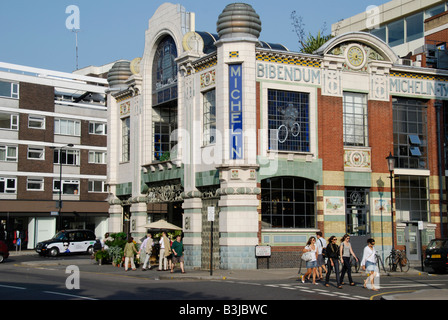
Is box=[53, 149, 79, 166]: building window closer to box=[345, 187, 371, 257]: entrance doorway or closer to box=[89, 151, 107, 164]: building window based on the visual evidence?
box=[89, 151, 107, 164]: building window

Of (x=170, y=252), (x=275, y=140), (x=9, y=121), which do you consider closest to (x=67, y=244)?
(x=9, y=121)

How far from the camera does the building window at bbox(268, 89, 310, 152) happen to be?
3147 centimetres

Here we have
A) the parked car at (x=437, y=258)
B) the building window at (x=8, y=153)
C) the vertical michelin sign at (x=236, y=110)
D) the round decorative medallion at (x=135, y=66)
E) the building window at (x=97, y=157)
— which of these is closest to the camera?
the parked car at (x=437, y=258)

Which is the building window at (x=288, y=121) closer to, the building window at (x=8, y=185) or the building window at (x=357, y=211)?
the building window at (x=357, y=211)

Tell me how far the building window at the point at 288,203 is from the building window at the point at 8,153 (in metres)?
34.9

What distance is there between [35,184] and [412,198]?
124 feet

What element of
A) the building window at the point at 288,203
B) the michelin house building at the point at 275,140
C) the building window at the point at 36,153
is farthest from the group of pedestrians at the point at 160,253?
the building window at the point at 36,153

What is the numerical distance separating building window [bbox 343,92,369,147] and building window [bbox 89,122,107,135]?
38.0 meters

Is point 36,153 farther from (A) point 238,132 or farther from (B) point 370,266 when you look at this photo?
(B) point 370,266

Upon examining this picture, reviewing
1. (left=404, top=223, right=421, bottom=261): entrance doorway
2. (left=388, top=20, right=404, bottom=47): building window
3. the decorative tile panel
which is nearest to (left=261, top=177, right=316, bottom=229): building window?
the decorative tile panel

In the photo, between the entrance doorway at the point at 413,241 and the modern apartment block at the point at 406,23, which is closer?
the entrance doorway at the point at 413,241

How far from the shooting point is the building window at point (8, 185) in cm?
5778

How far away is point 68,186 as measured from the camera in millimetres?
63406
